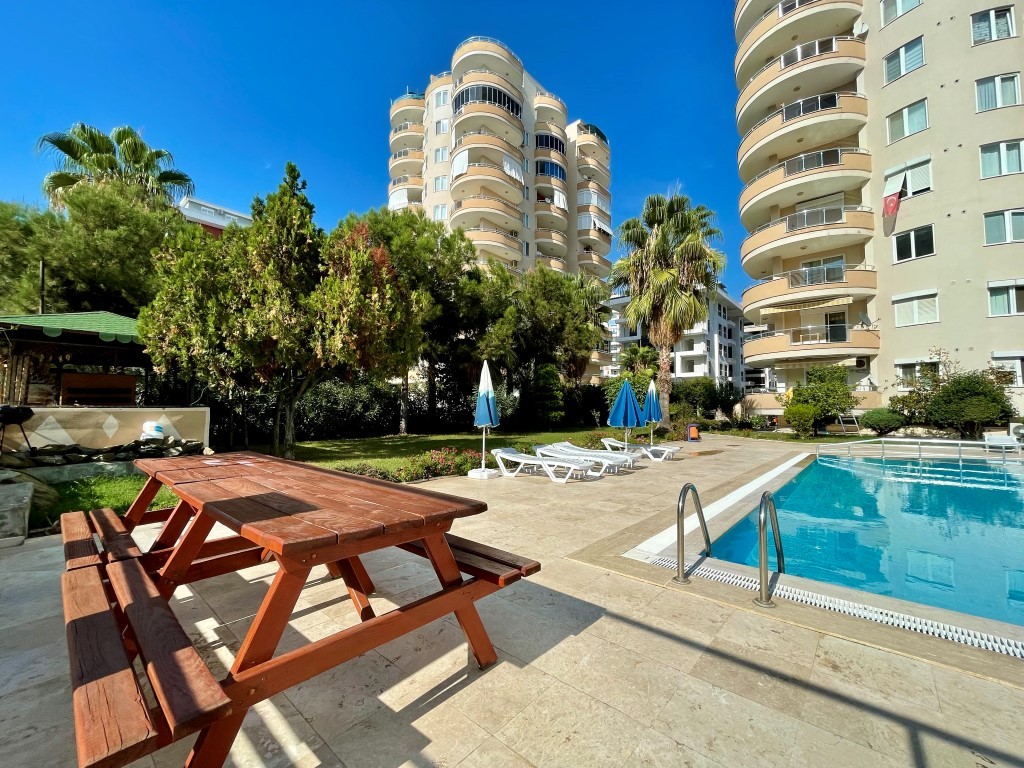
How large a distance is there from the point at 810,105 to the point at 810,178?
13.9 feet

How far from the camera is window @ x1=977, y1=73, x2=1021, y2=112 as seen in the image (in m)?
19.8

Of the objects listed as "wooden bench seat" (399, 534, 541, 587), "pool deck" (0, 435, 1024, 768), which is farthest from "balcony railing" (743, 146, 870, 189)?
"wooden bench seat" (399, 534, 541, 587)

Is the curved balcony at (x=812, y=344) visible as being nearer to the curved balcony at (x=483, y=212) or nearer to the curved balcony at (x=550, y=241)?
the curved balcony at (x=550, y=241)

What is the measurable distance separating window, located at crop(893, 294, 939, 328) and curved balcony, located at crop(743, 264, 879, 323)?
1565 mm

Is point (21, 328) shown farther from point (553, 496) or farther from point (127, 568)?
point (553, 496)

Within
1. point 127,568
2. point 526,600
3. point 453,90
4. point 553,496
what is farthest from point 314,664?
point 453,90

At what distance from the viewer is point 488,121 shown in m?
35.3

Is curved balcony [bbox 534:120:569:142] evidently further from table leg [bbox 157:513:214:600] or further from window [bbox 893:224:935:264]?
table leg [bbox 157:513:214:600]

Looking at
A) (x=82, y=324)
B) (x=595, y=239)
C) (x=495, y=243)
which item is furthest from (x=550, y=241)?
(x=82, y=324)

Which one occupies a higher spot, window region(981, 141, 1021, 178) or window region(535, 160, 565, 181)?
window region(535, 160, 565, 181)

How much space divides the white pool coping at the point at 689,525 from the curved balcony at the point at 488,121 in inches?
1357

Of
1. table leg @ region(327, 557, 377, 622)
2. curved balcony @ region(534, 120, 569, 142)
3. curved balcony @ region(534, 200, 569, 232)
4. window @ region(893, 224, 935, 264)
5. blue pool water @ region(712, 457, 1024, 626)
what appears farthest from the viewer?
curved balcony @ region(534, 120, 569, 142)

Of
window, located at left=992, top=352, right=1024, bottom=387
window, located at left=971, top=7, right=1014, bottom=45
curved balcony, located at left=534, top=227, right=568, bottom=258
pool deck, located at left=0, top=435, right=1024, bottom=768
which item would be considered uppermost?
window, located at left=971, top=7, right=1014, bottom=45

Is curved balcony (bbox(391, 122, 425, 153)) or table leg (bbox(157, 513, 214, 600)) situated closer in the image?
table leg (bbox(157, 513, 214, 600))
